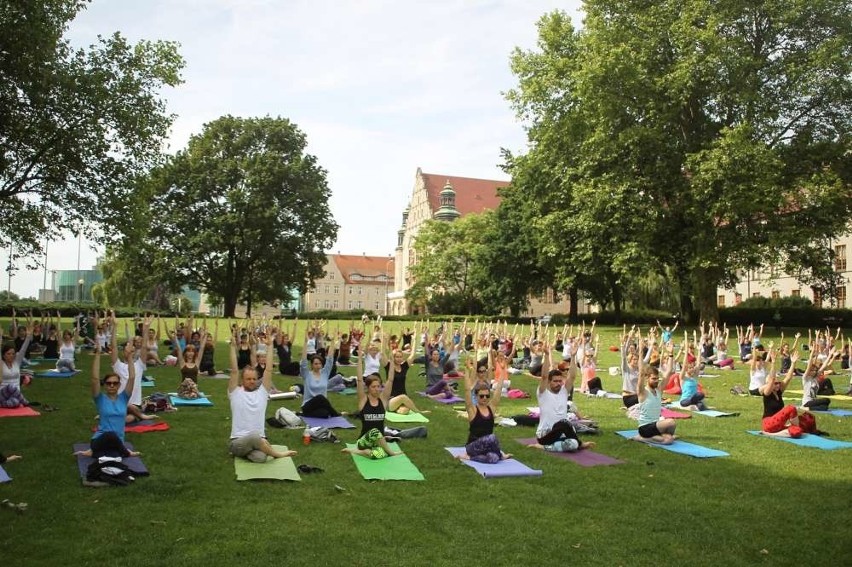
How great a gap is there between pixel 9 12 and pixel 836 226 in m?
33.9

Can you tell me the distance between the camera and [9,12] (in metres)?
20.3

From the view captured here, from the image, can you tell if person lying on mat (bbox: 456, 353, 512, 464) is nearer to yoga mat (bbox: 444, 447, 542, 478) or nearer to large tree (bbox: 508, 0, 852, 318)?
yoga mat (bbox: 444, 447, 542, 478)

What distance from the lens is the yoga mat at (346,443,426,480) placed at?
29.2 feet

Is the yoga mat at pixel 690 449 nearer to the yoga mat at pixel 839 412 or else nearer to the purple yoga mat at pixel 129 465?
the yoga mat at pixel 839 412

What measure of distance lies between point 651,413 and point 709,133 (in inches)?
1040

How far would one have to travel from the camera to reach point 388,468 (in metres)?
9.34

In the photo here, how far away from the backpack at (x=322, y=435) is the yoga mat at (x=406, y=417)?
7.30 ft

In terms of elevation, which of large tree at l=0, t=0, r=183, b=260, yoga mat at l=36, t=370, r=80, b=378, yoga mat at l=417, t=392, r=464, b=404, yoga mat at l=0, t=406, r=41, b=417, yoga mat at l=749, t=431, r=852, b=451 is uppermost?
large tree at l=0, t=0, r=183, b=260

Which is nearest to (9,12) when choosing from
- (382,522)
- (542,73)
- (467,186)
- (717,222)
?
(382,522)

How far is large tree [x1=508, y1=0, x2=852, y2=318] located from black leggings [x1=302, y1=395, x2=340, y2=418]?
23597 mm

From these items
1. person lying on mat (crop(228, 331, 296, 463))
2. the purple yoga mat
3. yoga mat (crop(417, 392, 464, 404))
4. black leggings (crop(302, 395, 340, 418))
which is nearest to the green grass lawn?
the purple yoga mat

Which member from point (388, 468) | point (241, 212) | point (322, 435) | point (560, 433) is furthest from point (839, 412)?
point (241, 212)

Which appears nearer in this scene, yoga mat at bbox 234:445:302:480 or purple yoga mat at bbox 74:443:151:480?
purple yoga mat at bbox 74:443:151:480

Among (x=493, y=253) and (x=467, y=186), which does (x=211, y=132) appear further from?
(x=467, y=186)
